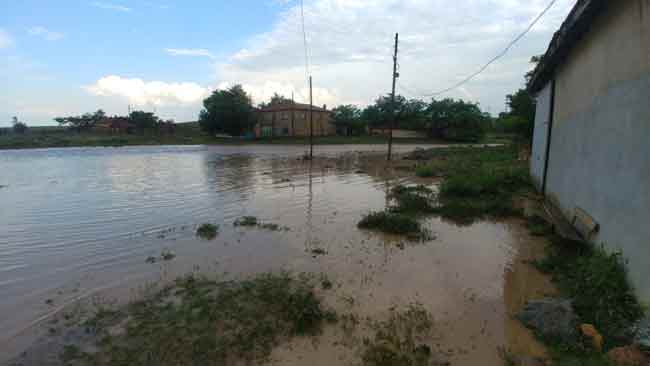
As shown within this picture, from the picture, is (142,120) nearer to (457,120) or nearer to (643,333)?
(457,120)

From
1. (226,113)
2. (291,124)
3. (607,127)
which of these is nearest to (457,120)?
(291,124)

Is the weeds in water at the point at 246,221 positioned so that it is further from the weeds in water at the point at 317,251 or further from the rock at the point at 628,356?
Result: the rock at the point at 628,356

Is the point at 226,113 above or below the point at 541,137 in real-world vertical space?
above

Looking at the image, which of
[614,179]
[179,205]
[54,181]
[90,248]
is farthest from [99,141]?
[614,179]

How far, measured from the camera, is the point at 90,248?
6.55m

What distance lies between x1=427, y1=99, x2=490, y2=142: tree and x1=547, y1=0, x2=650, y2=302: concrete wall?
50.0 metres

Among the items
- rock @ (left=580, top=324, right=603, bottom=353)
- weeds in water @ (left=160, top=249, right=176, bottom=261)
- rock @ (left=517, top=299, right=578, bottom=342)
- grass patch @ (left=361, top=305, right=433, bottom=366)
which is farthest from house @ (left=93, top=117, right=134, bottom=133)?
rock @ (left=580, top=324, right=603, bottom=353)

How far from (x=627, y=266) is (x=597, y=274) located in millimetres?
318

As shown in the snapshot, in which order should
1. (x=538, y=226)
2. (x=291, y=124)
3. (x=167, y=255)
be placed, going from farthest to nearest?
1. (x=291, y=124)
2. (x=538, y=226)
3. (x=167, y=255)

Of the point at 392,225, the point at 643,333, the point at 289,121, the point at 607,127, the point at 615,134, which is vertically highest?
the point at 289,121

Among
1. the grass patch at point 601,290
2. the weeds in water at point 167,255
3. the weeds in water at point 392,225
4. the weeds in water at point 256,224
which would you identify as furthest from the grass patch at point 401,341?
the weeds in water at point 256,224

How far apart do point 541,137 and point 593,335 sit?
31.3 ft

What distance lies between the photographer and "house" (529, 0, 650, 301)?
383 centimetres

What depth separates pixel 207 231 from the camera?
7500mm
